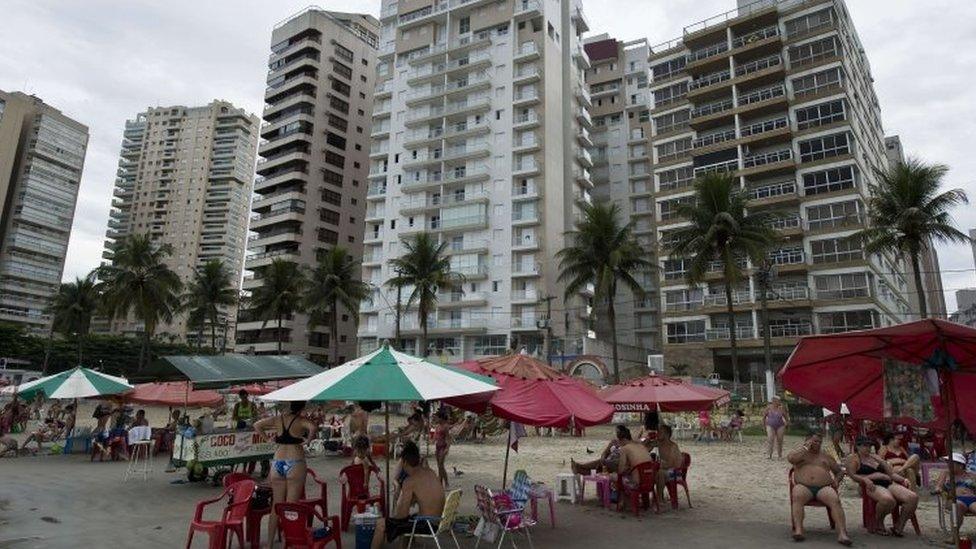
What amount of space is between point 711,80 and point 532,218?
20.7m

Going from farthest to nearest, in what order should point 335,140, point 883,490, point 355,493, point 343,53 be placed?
1. point 343,53
2. point 335,140
3. point 355,493
4. point 883,490

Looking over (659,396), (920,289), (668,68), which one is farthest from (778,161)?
(659,396)

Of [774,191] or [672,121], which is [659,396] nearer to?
[774,191]

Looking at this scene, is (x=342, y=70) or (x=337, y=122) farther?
(x=342, y=70)

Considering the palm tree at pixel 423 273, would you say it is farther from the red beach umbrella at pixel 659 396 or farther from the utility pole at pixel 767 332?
the red beach umbrella at pixel 659 396

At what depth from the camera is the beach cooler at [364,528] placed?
22.8ft

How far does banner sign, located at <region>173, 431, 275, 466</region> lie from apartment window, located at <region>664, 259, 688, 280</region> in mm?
44169

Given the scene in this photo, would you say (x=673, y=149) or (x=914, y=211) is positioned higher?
(x=673, y=149)

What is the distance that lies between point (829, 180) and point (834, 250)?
5631 mm

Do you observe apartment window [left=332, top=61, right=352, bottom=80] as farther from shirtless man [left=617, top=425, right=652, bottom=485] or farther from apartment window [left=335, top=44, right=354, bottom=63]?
shirtless man [left=617, top=425, right=652, bottom=485]

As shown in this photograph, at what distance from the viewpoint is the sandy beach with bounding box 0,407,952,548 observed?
8.05 meters

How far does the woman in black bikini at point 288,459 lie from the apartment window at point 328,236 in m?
65.7

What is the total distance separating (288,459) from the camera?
24.4ft

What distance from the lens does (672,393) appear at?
11.0 meters
